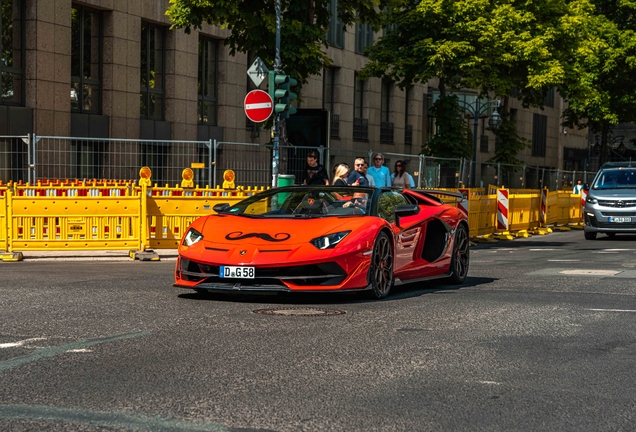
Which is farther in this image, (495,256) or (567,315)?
(495,256)

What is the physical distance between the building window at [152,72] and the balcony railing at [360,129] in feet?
47.6

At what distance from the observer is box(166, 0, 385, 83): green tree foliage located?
2195 cm

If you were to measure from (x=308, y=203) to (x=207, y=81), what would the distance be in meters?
25.6

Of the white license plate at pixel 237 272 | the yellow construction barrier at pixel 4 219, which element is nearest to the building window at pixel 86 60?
the yellow construction barrier at pixel 4 219

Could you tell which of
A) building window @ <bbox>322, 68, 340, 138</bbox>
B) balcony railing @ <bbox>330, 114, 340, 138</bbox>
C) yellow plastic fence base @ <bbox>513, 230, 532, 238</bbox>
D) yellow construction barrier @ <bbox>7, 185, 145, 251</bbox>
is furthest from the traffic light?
balcony railing @ <bbox>330, 114, 340, 138</bbox>

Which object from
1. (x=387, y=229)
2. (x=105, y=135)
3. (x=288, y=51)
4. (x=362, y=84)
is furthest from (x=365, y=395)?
(x=362, y=84)

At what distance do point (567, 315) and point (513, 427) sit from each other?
4.70 metres

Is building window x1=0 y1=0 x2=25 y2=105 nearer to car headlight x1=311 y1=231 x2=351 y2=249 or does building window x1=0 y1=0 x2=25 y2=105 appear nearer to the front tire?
the front tire

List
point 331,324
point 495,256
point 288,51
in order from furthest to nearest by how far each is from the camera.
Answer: point 288,51 → point 495,256 → point 331,324

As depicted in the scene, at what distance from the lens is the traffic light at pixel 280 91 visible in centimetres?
1952

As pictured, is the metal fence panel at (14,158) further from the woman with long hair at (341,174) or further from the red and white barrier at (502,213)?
the red and white barrier at (502,213)

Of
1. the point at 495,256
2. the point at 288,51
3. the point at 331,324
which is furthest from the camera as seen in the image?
the point at 288,51

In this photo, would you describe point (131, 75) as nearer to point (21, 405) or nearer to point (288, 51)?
point (288, 51)

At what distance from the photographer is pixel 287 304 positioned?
10297 millimetres
